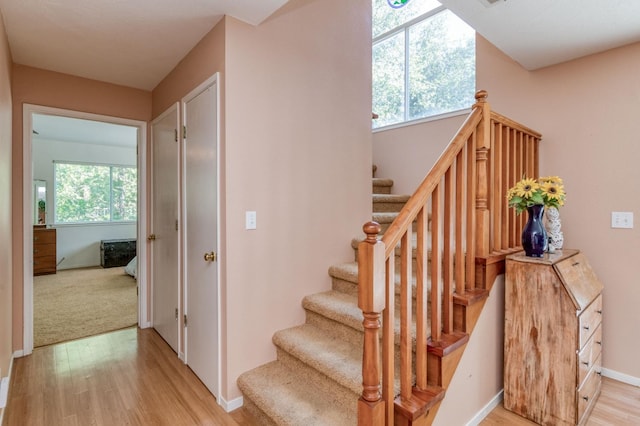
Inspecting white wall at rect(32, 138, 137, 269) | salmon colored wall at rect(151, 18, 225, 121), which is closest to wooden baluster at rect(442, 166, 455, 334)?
salmon colored wall at rect(151, 18, 225, 121)

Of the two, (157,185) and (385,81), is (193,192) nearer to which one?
(157,185)

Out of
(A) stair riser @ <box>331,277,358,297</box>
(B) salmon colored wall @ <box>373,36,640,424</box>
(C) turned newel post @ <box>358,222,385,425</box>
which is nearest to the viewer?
(C) turned newel post @ <box>358,222,385,425</box>

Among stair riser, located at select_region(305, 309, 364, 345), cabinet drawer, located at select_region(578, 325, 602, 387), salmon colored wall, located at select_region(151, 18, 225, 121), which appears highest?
salmon colored wall, located at select_region(151, 18, 225, 121)

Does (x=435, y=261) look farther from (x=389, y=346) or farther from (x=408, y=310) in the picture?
(x=389, y=346)

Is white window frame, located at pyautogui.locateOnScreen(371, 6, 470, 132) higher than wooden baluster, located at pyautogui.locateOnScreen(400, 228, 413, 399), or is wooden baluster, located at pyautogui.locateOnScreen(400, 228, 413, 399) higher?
white window frame, located at pyautogui.locateOnScreen(371, 6, 470, 132)

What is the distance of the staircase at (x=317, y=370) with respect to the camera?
169 cm

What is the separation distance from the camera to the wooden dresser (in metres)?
5.91

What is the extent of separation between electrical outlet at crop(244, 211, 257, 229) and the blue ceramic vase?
5.63 ft

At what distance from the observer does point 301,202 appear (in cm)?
237

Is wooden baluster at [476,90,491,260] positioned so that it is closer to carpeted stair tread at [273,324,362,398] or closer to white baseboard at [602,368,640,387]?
carpeted stair tread at [273,324,362,398]

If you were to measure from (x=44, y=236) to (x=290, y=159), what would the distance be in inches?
239

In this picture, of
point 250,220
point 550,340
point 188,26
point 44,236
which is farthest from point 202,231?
point 44,236

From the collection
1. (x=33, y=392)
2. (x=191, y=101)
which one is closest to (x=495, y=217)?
(x=191, y=101)

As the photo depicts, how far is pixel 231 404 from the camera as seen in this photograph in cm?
202
